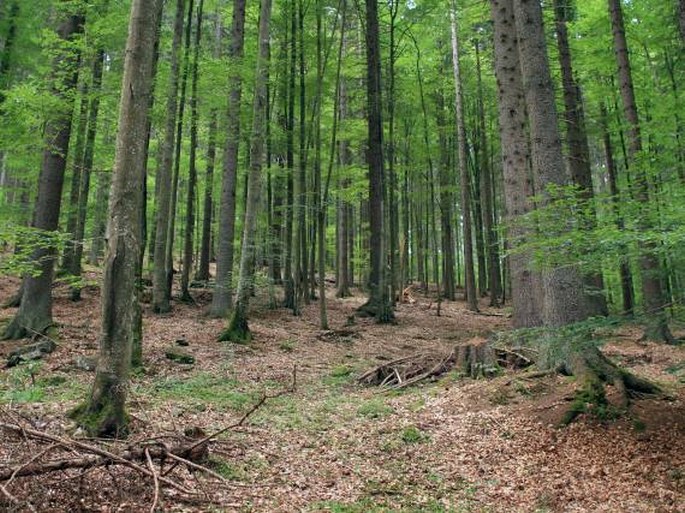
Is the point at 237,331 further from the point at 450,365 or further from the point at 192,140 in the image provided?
the point at 192,140

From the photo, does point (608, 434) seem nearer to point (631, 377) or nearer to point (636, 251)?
point (631, 377)

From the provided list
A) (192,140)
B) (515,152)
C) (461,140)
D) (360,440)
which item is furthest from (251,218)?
(461,140)

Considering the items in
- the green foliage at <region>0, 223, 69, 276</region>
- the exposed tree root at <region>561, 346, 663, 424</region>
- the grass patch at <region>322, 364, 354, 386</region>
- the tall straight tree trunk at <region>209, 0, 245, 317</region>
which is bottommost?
the grass patch at <region>322, 364, 354, 386</region>

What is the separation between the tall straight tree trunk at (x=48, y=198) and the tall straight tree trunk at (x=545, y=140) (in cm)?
871

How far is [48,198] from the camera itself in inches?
401

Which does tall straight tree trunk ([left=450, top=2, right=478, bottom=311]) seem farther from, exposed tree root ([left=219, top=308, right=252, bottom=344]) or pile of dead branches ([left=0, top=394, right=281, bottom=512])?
pile of dead branches ([left=0, top=394, right=281, bottom=512])

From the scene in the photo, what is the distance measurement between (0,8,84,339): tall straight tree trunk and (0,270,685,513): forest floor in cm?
61

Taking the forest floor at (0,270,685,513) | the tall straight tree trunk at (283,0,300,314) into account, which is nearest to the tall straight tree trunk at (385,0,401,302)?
the tall straight tree trunk at (283,0,300,314)

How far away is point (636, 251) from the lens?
475 cm

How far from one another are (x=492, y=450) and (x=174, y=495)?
365 cm

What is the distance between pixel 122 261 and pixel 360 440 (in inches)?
142

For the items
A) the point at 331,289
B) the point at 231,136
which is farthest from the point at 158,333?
the point at 331,289

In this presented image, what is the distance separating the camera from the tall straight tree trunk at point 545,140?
22.1 feet

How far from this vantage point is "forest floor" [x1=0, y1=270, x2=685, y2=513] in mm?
4312
